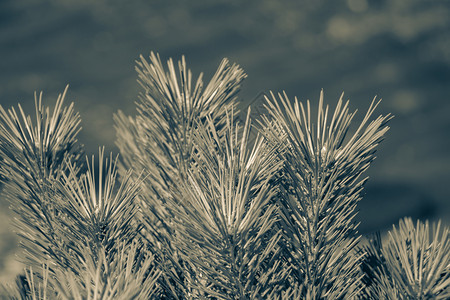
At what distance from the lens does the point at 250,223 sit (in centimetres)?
26

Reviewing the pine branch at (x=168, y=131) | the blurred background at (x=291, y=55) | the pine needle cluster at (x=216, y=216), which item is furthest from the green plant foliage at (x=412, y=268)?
the blurred background at (x=291, y=55)

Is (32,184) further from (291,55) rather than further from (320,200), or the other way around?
(291,55)

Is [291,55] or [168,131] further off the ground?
[291,55]

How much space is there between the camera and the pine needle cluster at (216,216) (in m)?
0.27

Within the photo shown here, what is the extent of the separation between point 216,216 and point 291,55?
62 cm

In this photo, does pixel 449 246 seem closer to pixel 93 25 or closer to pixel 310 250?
pixel 310 250

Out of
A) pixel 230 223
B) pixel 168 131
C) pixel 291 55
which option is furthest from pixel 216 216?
pixel 291 55

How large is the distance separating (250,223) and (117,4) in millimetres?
666

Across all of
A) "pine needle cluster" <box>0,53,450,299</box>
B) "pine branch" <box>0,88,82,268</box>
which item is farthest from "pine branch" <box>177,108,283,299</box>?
A: "pine branch" <box>0,88,82,268</box>

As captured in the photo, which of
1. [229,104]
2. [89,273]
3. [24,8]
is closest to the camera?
[89,273]

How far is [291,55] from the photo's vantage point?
0.84 meters

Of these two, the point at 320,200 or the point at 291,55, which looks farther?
the point at 291,55

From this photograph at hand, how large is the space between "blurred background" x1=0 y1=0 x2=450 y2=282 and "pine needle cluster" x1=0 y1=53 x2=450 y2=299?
0.46 meters

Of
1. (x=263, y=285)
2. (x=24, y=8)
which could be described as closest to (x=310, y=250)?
(x=263, y=285)
